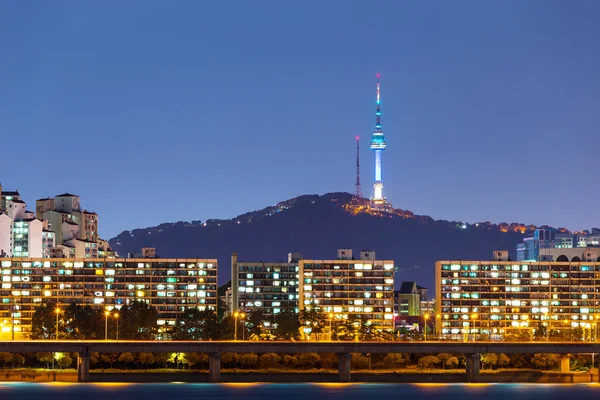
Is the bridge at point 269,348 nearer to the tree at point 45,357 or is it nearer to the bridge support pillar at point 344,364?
the bridge support pillar at point 344,364

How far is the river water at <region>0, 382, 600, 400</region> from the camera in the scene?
161000 millimetres

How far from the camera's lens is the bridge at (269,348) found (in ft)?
576

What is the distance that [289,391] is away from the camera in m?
173

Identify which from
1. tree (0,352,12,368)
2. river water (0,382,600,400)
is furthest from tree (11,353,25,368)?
river water (0,382,600,400)

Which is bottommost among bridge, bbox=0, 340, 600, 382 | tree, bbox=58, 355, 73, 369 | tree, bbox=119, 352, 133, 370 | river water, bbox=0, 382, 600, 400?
river water, bbox=0, 382, 600, 400

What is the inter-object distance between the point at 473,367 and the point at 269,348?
2998 centimetres

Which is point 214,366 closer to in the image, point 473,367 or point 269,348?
point 269,348

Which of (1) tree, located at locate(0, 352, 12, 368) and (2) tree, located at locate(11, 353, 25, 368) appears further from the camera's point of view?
(2) tree, located at locate(11, 353, 25, 368)

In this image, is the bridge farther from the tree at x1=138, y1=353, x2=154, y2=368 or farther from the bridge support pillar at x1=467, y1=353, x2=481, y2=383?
the tree at x1=138, y1=353, x2=154, y2=368

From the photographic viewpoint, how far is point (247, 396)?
161m

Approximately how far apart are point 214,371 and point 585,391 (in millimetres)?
51138

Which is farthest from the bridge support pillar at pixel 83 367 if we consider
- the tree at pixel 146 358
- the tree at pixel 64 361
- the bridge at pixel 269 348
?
the tree at pixel 64 361

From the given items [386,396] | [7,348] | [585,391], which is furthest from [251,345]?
[585,391]

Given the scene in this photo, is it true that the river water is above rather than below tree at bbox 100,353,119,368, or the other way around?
below
